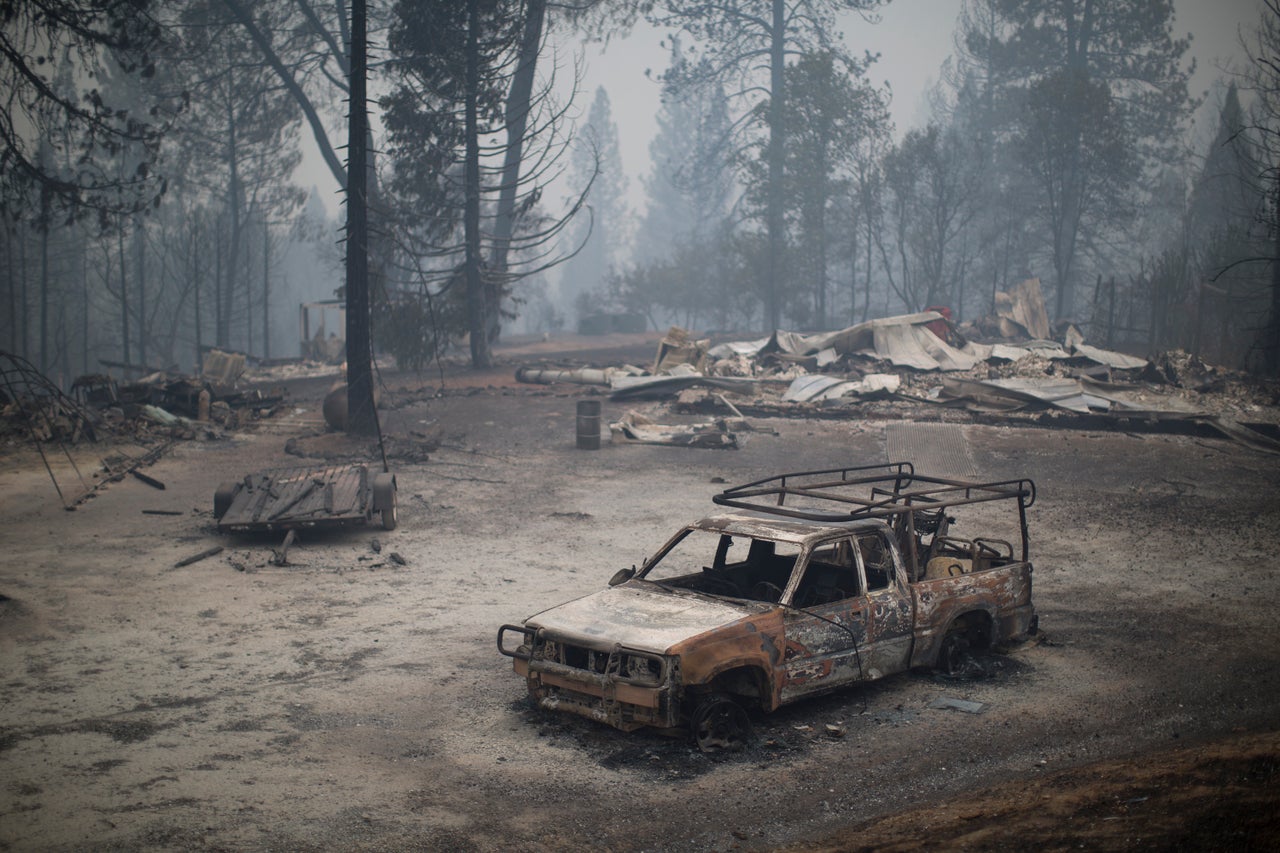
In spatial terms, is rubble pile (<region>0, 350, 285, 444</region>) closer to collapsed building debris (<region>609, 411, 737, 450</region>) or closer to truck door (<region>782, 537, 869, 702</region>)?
collapsed building debris (<region>609, 411, 737, 450</region>)

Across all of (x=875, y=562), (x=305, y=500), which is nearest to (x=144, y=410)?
(x=305, y=500)

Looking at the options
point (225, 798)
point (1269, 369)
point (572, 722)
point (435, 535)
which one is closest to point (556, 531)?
point (435, 535)

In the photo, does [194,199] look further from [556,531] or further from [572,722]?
[572,722]

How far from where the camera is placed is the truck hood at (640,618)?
6.31 meters

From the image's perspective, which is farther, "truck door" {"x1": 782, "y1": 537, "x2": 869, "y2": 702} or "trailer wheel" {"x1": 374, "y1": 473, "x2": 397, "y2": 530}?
"trailer wheel" {"x1": 374, "y1": 473, "x2": 397, "y2": 530}

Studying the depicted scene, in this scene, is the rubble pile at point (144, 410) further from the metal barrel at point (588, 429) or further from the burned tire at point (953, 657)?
the burned tire at point (953, 657)

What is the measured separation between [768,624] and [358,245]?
53.1 feet

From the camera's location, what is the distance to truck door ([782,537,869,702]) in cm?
664

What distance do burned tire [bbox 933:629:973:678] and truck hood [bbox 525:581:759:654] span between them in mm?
1956

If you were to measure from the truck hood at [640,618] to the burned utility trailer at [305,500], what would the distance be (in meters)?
6.49

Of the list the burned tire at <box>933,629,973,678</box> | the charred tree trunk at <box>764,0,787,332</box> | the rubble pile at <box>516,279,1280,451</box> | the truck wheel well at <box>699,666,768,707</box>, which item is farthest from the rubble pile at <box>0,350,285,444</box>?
the charred tree trunk at <box>764,0,787,332</box>

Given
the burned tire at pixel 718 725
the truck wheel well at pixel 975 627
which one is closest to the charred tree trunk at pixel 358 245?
the truck wheel well at pixel 975 627

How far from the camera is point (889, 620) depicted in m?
7.23

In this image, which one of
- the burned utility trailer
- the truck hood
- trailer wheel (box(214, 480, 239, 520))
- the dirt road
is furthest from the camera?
trailer wheel (box(214, 480, 239, 520))
